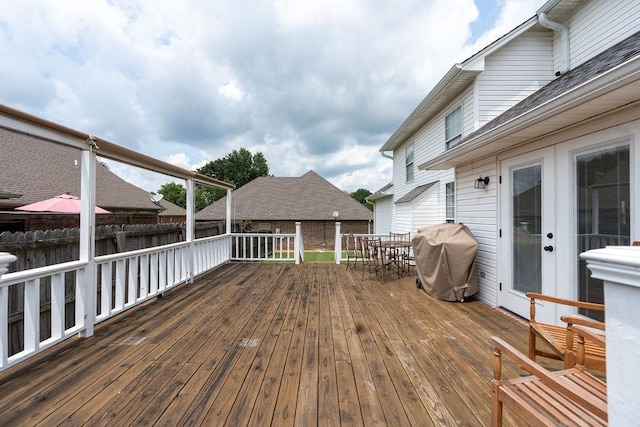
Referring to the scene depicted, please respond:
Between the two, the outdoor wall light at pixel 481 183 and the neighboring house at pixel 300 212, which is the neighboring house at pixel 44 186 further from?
the outdoor wall light at pixel 481 183

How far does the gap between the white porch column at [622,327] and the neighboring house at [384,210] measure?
10.7m

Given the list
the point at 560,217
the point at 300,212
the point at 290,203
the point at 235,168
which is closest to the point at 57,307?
the point at 560,217

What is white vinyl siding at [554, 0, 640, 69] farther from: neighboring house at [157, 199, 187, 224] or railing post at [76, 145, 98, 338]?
neighboring house at [157, 199, 187, 224]

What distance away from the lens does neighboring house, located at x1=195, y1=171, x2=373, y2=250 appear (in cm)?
1833

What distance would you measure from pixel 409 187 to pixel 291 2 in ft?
20.8

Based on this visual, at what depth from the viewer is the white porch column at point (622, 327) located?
69 centimetres

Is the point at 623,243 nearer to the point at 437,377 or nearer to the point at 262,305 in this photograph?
the point at 437,377

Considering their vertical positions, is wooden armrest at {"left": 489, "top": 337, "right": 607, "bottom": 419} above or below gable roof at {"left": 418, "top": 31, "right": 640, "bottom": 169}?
below

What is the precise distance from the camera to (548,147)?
314 centimetres

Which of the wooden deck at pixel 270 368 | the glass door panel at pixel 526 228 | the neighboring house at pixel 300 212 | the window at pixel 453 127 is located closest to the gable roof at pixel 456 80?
the window at pixel 453 127

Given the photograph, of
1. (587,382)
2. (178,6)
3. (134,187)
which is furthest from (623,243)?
(134,187)

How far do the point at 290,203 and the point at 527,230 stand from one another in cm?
1642

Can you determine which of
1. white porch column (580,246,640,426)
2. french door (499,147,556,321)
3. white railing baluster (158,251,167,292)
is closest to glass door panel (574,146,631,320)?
french door (499,147,556,321)

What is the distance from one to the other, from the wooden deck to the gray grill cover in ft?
Result: 0.99
